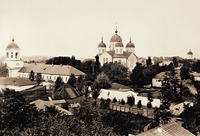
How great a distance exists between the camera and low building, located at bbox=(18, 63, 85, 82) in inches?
2101

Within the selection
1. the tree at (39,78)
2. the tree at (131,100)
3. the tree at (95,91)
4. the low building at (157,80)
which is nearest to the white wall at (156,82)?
the low building at (157,80)


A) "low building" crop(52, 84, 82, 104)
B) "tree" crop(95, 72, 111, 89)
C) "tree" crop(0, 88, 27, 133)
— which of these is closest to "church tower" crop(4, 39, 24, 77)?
"low building" crop(52, 84, 82, 104)

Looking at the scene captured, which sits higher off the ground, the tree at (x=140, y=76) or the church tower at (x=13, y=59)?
the church tower at (x=13, y=59)

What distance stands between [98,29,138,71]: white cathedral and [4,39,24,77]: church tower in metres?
15.0

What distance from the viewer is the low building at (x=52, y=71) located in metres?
53.4

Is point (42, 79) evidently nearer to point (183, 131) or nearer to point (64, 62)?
point (64, 62)

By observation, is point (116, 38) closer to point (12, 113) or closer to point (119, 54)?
point (119, 54)

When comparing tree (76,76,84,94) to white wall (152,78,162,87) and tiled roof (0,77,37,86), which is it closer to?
tiled roof (0,77,37,86)

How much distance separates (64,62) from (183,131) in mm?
47224

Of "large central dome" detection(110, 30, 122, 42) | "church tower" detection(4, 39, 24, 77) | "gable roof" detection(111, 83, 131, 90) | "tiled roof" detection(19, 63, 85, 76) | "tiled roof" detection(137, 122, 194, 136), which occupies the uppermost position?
"large central dome" detection(110, 30, 122, 42)

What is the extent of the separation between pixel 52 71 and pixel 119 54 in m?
12.6

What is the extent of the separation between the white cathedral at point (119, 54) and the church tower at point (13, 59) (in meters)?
15.0

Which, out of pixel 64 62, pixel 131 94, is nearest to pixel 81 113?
pixel 131 94

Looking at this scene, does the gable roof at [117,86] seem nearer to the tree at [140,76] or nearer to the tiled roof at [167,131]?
the tree at [140,76]
